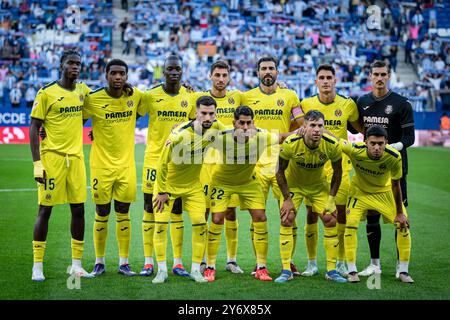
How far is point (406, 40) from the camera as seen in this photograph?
110 feet

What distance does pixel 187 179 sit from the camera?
8.30 m

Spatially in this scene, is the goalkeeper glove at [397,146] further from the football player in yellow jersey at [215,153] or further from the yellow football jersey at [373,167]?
the football player in yellow jersey at [215,153]

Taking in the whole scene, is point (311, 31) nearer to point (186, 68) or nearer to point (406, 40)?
point (406, 40)

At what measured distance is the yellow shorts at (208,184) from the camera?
8.69m

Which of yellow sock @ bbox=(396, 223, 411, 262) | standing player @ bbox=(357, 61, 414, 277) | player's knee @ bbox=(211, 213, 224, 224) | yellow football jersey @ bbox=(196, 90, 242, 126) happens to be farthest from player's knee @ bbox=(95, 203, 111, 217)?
yellow sock @ bbox=(396, 223, 411, 262)

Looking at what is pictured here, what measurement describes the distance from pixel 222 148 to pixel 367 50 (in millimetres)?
25550

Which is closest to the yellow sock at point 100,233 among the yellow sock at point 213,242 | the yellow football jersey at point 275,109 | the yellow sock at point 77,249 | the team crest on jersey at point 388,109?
the yellow sock at point 77,249

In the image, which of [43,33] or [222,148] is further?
[43,33]

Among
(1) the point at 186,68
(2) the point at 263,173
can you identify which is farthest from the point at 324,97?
(1) the point at 186,68

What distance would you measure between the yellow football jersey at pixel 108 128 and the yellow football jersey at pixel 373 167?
2.65m

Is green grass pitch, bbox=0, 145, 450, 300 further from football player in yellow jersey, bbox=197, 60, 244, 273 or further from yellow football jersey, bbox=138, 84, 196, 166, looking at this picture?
yellow football jersey, bbox=138, 84, 196, 166

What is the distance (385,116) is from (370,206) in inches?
49.2

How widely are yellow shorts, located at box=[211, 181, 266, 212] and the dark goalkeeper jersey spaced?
5.73 feet

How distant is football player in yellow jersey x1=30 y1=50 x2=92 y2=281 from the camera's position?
809 centimetres
